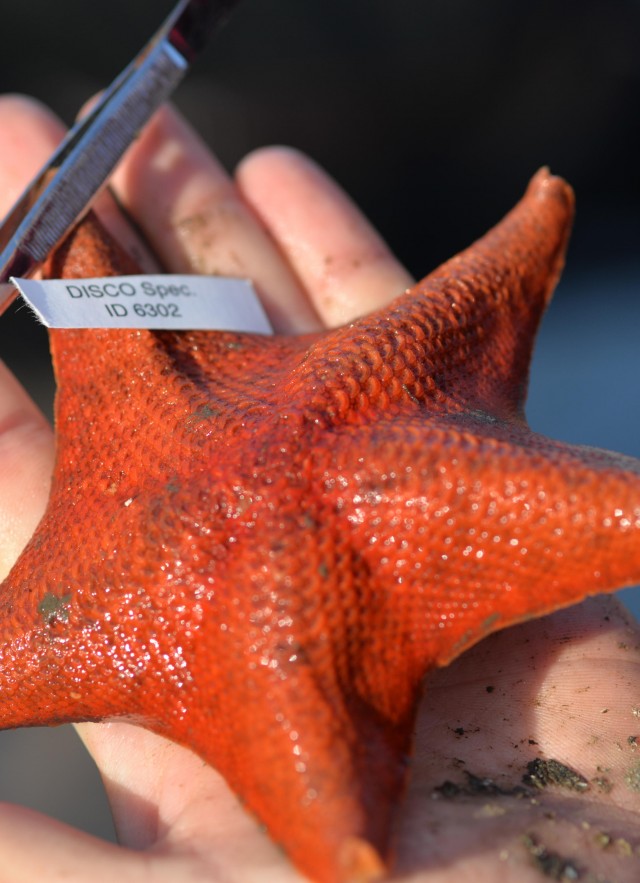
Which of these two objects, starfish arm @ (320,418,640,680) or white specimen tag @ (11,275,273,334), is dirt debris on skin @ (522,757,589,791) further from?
white specimen tag @ (11,275,273,334)

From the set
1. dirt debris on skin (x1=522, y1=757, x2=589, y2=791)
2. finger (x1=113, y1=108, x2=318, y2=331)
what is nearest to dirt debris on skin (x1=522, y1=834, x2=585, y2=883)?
dirt debris on skin (x1=522, y1=757, x2=589, y2=791)

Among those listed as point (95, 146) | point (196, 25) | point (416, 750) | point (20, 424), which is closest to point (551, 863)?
point (416, 750)

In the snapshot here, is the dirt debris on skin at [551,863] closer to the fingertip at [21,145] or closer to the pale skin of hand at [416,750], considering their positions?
the pale skin of hand at [416,750]

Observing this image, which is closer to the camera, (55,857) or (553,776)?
(55,857)

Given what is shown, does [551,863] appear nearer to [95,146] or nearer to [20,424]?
[20,424]

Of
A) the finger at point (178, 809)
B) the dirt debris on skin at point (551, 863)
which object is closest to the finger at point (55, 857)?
the finger at point (178, 809)

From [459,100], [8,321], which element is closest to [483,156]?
[459,100]

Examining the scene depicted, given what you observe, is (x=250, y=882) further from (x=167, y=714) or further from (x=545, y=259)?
(x=545, y=259)

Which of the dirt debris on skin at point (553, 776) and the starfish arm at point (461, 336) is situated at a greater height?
the starfish arm at point (461, 336)
